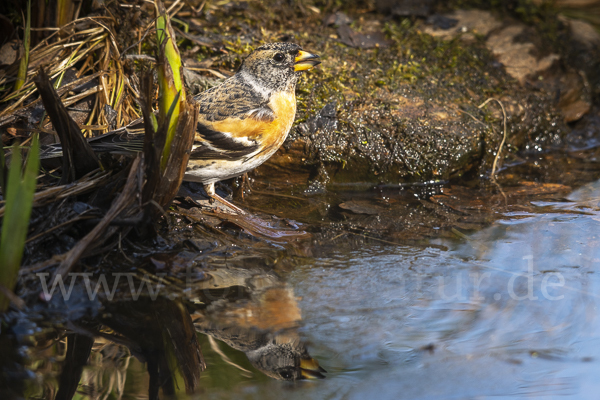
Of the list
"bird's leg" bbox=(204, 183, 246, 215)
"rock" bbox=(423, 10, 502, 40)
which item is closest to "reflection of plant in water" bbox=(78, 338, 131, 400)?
"bird's leg" bbox=(204, 183, 246, 215)

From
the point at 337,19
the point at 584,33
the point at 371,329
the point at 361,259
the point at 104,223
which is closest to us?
the point at 371,329

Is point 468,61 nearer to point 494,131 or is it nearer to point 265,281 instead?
point 494,131

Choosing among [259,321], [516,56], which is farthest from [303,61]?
[516,56]

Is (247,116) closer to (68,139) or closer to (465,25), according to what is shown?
(68,139)

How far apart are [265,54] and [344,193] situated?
150 cm

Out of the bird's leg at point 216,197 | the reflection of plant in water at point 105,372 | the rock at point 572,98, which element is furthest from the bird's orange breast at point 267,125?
the rock at point 572,98

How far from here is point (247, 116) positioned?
4.03m

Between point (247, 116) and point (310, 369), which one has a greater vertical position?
point (247, 116)

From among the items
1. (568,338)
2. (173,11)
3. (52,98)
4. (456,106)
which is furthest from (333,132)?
(568,338)

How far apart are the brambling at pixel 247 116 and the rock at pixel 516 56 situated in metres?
3.06

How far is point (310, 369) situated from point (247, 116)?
85.6 inches

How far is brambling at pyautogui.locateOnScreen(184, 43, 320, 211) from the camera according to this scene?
3.91 meters

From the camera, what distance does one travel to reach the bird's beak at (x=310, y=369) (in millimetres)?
2445

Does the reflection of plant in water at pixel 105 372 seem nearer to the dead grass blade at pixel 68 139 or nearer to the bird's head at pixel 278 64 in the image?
the dead grass blade at pixel 68 139
